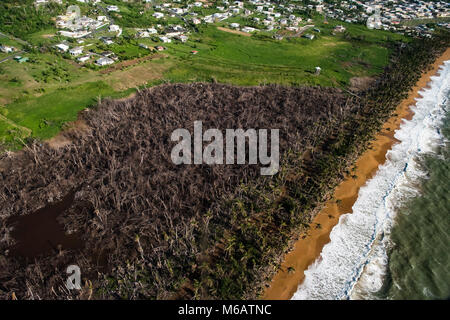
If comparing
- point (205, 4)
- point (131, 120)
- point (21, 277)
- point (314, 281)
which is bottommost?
point (314, 281)

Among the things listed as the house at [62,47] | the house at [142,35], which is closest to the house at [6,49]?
the house at [62,47]

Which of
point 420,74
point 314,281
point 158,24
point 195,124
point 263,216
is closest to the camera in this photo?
point 314,281

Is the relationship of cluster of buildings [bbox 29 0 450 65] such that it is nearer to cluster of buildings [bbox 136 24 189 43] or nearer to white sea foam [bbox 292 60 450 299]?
cluster of buildings [bbox 136 24 189 43]

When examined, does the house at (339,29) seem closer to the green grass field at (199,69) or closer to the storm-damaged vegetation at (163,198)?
the green grass field at (199,69)

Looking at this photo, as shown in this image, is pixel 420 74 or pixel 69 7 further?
pixel 69 7

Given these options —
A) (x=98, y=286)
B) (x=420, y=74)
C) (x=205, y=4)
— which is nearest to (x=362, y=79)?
Result: (x=420, y=74)

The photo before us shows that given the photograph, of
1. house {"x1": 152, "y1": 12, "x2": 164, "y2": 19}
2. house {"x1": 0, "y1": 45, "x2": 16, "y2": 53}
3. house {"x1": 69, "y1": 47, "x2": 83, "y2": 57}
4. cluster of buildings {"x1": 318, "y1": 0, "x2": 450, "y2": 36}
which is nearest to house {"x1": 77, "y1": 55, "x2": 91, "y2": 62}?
house {"x1": 69, "y1": 47, "x2": 83, "y2": 57}

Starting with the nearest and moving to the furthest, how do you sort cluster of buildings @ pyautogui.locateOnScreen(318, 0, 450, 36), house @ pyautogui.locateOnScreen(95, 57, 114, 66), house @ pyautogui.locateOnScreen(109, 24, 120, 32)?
house @ pyautogui.locateOnScreen(95, 57, 114, 66), house @ pyautogui.locateOnScreen(109, 24, 120, 32), cluster of buildings @ pyautogui.locateOnScreen(318, 0, 450, 36)

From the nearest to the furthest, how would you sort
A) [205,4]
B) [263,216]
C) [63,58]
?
[263,216] → [63,58] → [205,4]

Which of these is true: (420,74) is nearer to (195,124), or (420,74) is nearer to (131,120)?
(195,124)
